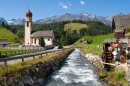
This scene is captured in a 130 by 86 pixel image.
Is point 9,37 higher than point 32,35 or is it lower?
lower

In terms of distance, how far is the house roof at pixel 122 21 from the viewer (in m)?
42.6

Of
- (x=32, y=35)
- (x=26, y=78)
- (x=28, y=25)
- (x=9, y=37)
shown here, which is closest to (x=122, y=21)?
(x=26, y=78)

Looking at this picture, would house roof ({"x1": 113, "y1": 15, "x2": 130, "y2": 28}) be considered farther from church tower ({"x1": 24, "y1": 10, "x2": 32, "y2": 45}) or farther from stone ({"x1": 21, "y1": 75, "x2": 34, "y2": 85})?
church tower ({"x1": 24, "y1": 10, "x2": 32, "y2": 45})

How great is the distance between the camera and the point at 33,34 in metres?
131

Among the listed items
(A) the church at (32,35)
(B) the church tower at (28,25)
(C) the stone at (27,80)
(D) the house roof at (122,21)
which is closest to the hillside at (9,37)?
(B) the church tower at (28,25)

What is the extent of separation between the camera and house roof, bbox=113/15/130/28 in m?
42.6

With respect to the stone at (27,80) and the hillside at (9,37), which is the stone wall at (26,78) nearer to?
the stone at (27,80)

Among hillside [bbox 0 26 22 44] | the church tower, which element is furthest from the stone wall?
hillside [bbox 0 26 22 44]

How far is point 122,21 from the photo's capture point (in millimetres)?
43594

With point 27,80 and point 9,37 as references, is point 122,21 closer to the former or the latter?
point 27,80

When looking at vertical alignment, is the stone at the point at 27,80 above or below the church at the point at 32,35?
below

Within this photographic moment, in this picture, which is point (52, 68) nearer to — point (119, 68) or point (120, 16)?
point (119, 68)

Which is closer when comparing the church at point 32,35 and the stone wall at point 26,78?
the stone wall at point 26,78

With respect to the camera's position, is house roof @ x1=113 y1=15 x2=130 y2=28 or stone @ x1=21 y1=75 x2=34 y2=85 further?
house roof @ x1=113 y1=15 x2=130 y2=28
